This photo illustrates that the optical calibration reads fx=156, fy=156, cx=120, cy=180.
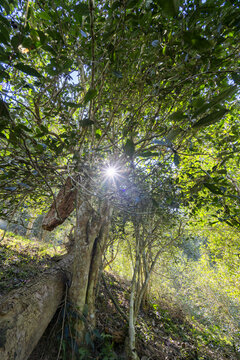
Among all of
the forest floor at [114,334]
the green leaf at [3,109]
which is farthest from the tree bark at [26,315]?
the green leaf at [3,109]

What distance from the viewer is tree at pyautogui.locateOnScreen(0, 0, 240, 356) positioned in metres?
0.83

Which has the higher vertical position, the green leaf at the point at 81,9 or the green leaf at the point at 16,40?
the green leaf at the point at 81,9

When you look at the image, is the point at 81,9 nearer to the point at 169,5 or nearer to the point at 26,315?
the point at 169,5

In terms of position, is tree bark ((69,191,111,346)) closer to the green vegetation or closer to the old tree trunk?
the old tree trunk

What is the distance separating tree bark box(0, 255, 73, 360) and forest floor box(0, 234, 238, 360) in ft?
0.83

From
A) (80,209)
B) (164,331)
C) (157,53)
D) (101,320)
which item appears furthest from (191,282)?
(157,53)

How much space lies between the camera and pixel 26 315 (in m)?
1.48

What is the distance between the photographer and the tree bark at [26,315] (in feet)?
4.10

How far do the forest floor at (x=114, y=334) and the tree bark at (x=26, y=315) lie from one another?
25 centimetres

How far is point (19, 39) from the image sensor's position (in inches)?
28.0

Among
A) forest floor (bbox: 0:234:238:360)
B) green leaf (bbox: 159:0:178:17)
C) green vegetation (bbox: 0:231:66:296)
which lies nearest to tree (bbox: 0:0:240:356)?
green leaf (bbox: 159:0:178:17)

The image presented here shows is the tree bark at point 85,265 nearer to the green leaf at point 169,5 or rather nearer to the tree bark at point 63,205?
the tree bark at point 63,205

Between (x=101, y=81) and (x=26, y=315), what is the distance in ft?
7.46

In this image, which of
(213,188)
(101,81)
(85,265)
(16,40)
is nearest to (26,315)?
(85,265)
